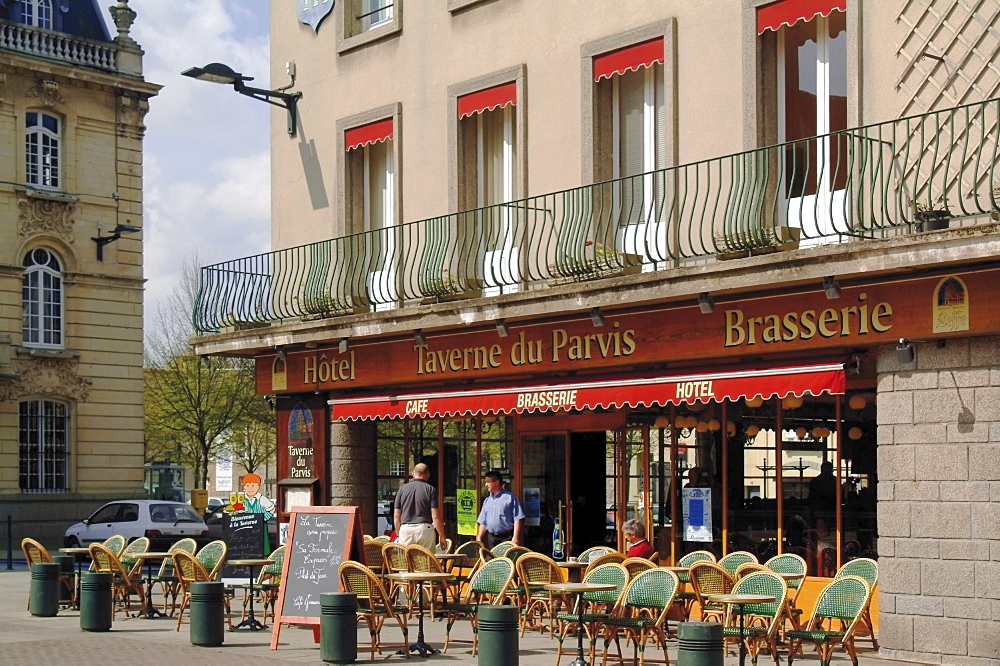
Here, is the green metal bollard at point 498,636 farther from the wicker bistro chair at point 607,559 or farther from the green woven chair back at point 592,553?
the green woven chair back at point 592,553

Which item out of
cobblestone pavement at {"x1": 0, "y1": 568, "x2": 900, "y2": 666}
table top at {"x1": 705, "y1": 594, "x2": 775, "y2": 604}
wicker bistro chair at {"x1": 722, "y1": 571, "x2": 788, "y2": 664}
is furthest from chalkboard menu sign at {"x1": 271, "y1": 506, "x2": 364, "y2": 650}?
table top at {"x1": 705, "y1": 594, "x2": 775, "y2": 604}

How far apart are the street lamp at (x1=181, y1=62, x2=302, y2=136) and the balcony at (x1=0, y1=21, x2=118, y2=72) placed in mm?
18678

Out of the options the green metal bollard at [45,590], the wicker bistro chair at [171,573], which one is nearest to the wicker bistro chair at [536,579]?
the wicker bistro chair at [171,573]

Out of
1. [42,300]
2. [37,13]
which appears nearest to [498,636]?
[42,300]

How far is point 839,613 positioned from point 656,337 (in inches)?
169

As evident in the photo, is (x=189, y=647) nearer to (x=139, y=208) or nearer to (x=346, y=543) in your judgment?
(x=346, y=543)

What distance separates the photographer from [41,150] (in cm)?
3884

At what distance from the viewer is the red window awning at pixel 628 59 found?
16.0 metres

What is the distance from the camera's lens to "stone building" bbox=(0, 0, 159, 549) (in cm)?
3784

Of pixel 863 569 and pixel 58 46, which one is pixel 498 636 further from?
pixel 58 46

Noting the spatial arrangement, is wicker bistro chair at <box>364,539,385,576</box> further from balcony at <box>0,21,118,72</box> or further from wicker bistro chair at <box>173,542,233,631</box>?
balcony at <box>0,21,118,72</box>

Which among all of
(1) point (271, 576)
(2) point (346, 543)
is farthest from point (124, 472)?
(2) point (346, 543)

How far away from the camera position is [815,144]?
14430 millimetres

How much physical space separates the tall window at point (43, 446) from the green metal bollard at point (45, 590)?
21015 mm
